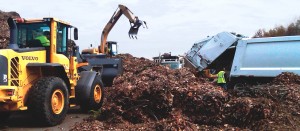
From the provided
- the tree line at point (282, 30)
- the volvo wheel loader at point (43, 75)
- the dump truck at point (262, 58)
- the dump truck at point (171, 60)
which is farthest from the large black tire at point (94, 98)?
the tree line at point (282, 30)

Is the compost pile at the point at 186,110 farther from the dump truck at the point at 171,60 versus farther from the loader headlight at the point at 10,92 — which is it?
the dump truck at the point at 171,60

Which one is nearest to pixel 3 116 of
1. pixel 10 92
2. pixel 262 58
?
pixel 10 92

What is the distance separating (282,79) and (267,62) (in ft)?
5.15

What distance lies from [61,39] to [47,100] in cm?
198

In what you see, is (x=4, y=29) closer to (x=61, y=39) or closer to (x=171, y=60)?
(x=61, y=39)

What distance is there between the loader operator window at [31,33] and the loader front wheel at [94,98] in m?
1.91

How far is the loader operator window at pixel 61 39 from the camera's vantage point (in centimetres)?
898

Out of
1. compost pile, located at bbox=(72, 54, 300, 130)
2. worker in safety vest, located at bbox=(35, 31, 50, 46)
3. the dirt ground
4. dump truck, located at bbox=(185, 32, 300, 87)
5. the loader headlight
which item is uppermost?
worker in safety vest, located at bbox=(35, 31, 50, 46)

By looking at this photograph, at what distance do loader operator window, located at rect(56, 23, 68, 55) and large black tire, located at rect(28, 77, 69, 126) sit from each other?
41.4 inches

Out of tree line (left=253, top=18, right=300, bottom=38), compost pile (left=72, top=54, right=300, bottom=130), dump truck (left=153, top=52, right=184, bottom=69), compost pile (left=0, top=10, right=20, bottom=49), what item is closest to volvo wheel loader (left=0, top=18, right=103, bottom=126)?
compost pile (left=72, top=54, right=300, bottom=130)

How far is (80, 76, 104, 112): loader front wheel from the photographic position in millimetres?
9750

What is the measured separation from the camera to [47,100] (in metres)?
7.66

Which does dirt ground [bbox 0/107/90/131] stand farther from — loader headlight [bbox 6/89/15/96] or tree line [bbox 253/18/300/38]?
tree line [bbox 253/18/300/38]

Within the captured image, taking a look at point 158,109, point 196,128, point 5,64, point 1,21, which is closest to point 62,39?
point 5,64
